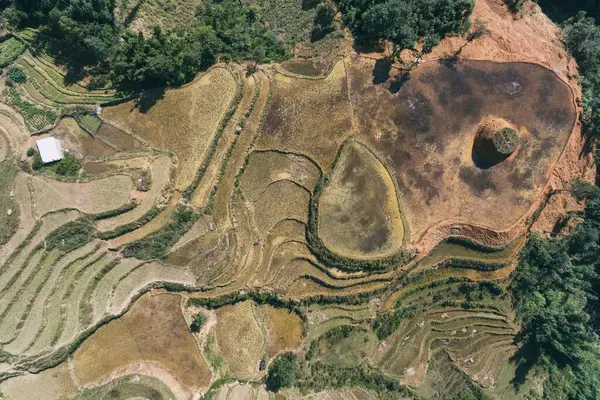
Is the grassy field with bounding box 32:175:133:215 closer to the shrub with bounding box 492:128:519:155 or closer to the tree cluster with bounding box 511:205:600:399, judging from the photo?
the shrub with bounding box 492:128:519:155

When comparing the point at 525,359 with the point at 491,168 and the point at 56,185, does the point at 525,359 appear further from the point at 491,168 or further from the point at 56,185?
the point at 56,185

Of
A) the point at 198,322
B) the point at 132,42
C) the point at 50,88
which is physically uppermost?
the point at 132,42

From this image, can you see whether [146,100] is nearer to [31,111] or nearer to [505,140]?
[31,111]

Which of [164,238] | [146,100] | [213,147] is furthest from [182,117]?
[164,238]

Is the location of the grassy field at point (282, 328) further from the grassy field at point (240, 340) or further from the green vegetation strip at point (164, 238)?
the green vegetation strip at point (164, 238)

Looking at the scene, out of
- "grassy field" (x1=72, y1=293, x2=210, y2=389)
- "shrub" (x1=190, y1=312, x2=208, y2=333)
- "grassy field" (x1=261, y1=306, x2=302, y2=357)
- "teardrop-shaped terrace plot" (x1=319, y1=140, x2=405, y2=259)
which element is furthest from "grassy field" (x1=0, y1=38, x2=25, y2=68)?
"grassy field" (x1=261, y1=306, x2=302, y2=357)

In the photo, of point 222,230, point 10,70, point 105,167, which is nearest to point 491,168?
point 222,230
